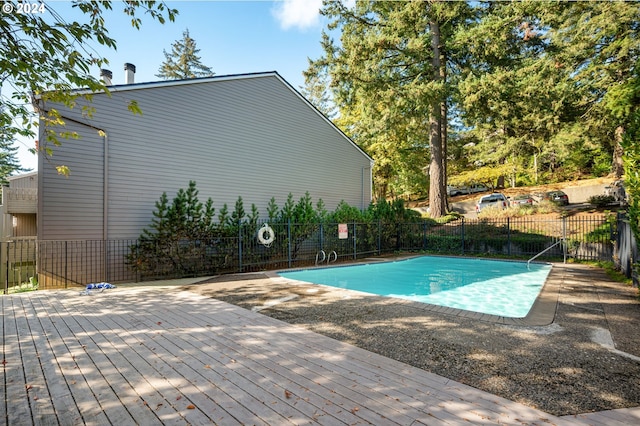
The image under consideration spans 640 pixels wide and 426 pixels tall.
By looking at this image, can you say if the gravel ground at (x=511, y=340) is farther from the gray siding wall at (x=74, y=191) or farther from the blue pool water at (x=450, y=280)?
the gray siding wall at (x=74, y=191)

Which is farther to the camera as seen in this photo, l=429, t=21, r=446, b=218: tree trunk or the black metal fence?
l=429, t=21, r=446, b=218: tree trunk

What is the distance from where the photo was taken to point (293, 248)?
11477mm

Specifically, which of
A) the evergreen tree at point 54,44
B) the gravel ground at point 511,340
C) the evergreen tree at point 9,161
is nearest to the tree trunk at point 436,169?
the gravel ground at point 511,340

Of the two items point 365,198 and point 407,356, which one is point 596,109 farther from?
point 407,356

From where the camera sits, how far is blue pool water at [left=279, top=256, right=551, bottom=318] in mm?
7348

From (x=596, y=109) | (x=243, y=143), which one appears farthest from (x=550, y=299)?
(x=596, y=109)

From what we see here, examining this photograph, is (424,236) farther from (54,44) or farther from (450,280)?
(54,44)

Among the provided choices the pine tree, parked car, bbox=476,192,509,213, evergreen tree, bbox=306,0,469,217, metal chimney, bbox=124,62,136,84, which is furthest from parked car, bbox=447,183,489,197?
the pine tree

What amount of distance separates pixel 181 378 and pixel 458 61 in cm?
2055

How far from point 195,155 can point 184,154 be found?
37 centimetres

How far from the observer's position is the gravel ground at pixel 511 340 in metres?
2.64

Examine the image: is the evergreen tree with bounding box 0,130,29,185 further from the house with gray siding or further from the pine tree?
the house with gray siding

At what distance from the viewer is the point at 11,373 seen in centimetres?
293

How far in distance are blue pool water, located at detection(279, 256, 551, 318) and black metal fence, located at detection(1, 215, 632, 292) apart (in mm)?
1408
